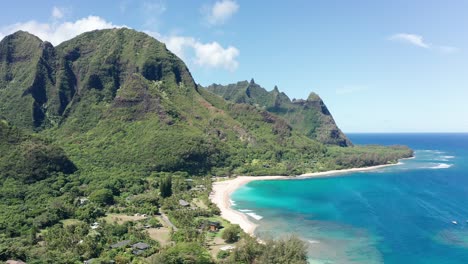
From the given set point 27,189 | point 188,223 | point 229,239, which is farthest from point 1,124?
point 229,239

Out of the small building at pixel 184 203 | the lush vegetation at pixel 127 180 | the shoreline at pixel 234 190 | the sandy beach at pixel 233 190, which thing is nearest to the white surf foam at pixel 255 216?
the shoreline at pixel 234 190

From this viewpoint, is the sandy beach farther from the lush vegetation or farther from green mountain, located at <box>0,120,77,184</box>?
green mountain, located at <box>0,120,77,184</box>

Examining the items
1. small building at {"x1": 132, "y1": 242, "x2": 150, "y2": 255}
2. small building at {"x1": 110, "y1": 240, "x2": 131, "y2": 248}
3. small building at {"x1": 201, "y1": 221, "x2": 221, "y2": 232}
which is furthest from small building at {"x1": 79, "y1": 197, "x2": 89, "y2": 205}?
small building at {"x1": 132, "y1": 242, "x2": 150, "y2": 255}

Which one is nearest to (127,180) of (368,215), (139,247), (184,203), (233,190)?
(184,203)

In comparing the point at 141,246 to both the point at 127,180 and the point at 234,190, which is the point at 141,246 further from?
the point at 234,190

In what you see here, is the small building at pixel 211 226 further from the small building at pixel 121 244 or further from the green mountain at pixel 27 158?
the green mountain at pixel 27 158

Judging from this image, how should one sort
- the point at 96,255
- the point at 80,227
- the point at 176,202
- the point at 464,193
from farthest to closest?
the point at 464,193, the point at 176,202, the point at 80,227, the point at 96,255

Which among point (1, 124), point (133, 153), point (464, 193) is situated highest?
point (1, 124)

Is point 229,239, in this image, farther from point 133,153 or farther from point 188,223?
point 133,153
